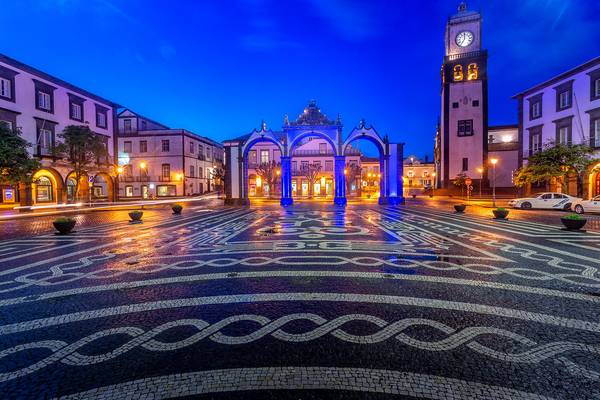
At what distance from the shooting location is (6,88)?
2734 cm

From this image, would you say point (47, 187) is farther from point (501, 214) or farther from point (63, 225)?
point (501, 214)

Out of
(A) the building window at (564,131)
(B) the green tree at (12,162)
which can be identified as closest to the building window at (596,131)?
(A) the building window at (564,131)

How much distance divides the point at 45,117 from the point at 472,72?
51.9 meters

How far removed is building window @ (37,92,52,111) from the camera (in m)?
30.5

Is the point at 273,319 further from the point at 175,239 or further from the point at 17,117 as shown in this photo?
the point at 17,117

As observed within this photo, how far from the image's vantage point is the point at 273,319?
4.38 metres

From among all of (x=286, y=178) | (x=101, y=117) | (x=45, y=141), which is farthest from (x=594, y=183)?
(x=101, y=117)

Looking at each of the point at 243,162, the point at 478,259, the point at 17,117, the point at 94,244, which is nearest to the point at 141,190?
the point at 17,117

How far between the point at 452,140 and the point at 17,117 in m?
49.9

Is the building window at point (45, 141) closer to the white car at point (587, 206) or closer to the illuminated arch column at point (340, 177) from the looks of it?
the illuminated arch column at point (340, 177)

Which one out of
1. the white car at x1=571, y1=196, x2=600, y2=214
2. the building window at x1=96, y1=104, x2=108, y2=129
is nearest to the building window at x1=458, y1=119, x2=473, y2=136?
the white car at x1=571, y1=196, x2=600, y2=214

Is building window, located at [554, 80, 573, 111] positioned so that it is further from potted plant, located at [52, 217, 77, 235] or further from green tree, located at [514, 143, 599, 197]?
potted plant, located at [52, 217, 77, 235]

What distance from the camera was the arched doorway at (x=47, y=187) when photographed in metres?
32.0

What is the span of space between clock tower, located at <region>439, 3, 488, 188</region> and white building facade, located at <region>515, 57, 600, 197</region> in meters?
7.88
